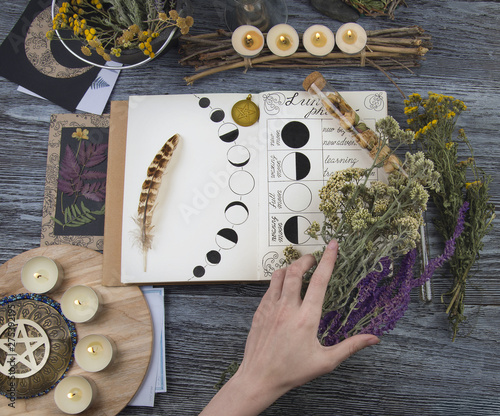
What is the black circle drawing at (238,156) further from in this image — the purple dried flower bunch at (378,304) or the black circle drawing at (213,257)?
the purple dried flower bunch at (378,304)

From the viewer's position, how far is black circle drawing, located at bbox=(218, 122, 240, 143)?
974mm

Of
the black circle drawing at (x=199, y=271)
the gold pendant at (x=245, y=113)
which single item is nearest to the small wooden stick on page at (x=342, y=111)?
the gold pendant at (x=245, y=113)

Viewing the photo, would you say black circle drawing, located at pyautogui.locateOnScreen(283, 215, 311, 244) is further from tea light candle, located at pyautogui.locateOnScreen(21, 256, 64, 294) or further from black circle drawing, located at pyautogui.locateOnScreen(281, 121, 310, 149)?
tea light candle, located at pyautogui.locateOnScreen(21, 256, 64, 294)

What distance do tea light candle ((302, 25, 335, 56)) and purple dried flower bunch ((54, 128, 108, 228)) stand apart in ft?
1.73

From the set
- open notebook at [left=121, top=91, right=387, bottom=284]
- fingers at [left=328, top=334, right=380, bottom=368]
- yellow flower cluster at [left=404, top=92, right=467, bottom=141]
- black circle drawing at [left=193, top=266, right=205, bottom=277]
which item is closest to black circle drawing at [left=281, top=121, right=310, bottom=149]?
open notebook at [left=121, top=91, right=387, bottom=284]

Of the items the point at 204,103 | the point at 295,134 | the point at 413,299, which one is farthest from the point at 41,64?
the point at 413,299

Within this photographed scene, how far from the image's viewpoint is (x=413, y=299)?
941mm

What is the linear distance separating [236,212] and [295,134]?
0.22 metres

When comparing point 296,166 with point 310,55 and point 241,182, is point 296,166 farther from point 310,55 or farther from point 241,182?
point 310,55

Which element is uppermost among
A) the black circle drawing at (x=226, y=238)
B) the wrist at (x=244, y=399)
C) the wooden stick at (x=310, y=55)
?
the wooden stick at (x=310, y=55)

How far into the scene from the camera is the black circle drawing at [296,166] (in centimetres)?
95

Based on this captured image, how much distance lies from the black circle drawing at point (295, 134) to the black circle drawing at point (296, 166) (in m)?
0.02

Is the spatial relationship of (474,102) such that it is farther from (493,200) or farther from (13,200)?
(13,200)

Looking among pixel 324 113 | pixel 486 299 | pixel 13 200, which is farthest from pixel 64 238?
pixel 486 299
